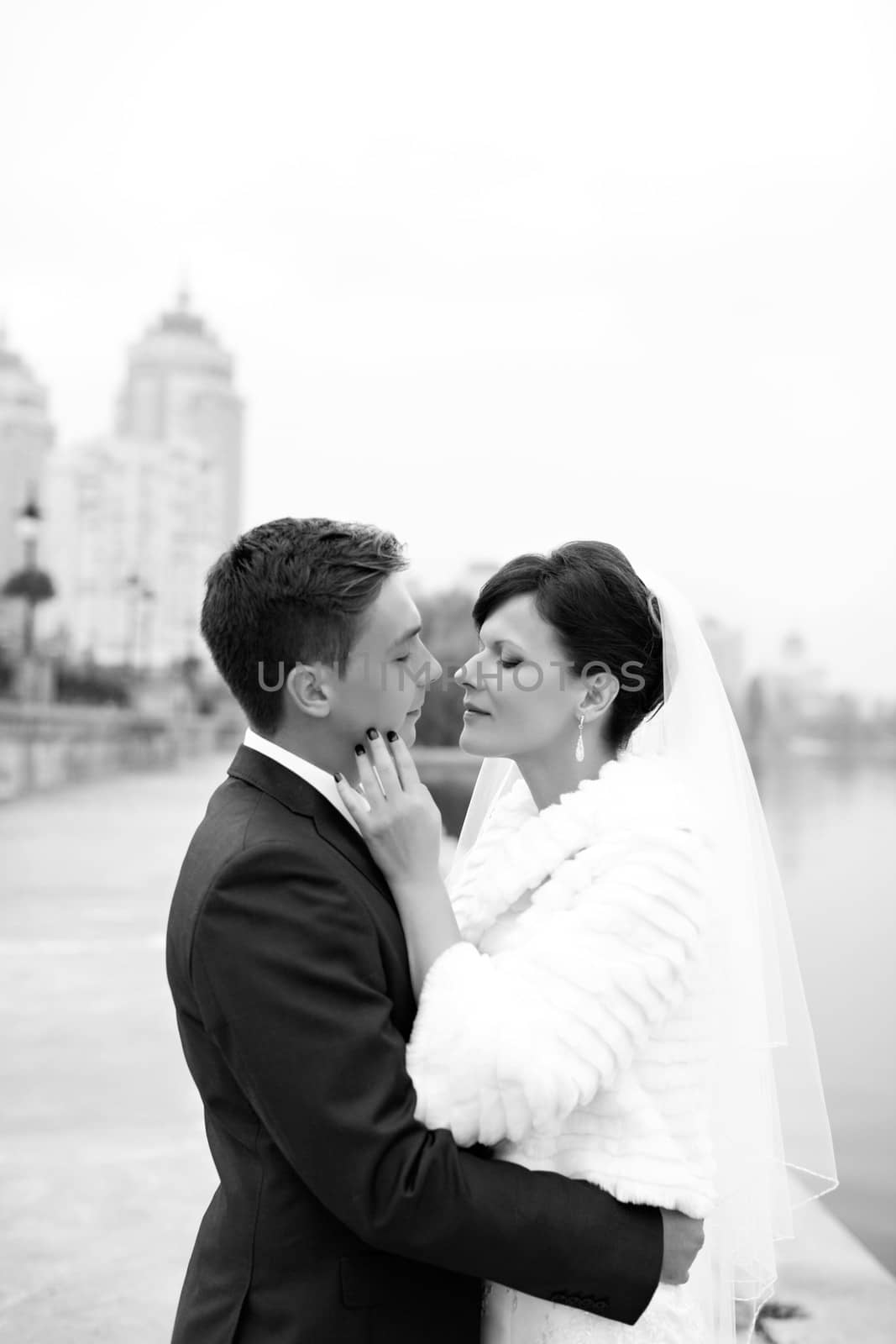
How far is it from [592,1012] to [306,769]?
45 cm

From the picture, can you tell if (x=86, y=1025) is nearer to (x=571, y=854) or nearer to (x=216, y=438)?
(x=571, y=854)

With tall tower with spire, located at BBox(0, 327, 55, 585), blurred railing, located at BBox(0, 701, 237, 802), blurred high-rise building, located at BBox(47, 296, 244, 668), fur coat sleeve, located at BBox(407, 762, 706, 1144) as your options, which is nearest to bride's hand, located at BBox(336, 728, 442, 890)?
fur coat sleeve, located at BBox(407, 762, 706, 1144)

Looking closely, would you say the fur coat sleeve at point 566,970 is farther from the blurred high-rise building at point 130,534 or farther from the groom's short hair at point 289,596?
the blurred high-rise building at point 130,534

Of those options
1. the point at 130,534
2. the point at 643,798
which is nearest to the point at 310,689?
the point at 643,798

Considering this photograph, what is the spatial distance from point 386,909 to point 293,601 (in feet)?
1.27

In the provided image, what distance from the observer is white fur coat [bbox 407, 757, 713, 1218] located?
1352 millimetres

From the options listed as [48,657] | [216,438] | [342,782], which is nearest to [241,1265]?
[342,782]

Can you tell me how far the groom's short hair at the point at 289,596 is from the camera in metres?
1.50

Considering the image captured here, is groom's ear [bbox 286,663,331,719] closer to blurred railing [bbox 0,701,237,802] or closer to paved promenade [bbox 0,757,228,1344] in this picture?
paved promenade [bbox 0,757,228,1344]

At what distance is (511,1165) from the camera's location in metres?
1.40

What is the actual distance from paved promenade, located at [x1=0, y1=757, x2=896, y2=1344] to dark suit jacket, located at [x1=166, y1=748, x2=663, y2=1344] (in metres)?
1.71

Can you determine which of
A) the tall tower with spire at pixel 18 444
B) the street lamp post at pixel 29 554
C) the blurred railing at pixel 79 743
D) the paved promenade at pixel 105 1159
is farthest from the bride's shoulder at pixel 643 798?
the tall tower with spire at pixel 18 444

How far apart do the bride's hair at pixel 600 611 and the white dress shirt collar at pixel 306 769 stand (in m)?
0.42

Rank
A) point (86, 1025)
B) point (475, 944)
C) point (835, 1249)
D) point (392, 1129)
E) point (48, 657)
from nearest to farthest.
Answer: point (392, 1129) → point (475, 944) → point (835, 1249) → point (86, 1025) → point (48, 657)
